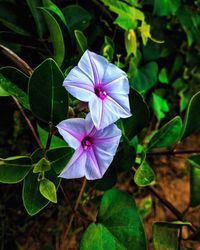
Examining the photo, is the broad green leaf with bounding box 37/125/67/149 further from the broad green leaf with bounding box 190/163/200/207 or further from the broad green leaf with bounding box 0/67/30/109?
the broad green leaf with bounding box 190/163/200/207

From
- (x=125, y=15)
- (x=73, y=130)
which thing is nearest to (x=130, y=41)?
(x=125, y=15)

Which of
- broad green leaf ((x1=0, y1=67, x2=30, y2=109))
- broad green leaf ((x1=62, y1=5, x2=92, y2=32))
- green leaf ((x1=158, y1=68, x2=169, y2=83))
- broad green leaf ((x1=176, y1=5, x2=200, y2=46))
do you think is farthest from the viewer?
green leaf ((x1=158, y1=68, x2=169, y2=83))

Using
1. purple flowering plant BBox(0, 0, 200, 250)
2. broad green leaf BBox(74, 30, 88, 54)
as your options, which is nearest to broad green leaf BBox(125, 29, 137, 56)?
purple flowering plant BBox(0, 0, 200, 250)

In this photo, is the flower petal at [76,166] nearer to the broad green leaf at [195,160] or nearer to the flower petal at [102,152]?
the flower petal at [102,152]

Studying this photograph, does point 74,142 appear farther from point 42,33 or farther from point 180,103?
point 180,103

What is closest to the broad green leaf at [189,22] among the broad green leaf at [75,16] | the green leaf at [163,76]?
the green leaf at [163,76]

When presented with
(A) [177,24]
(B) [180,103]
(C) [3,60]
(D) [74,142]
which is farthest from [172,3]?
(D) [74,142]
